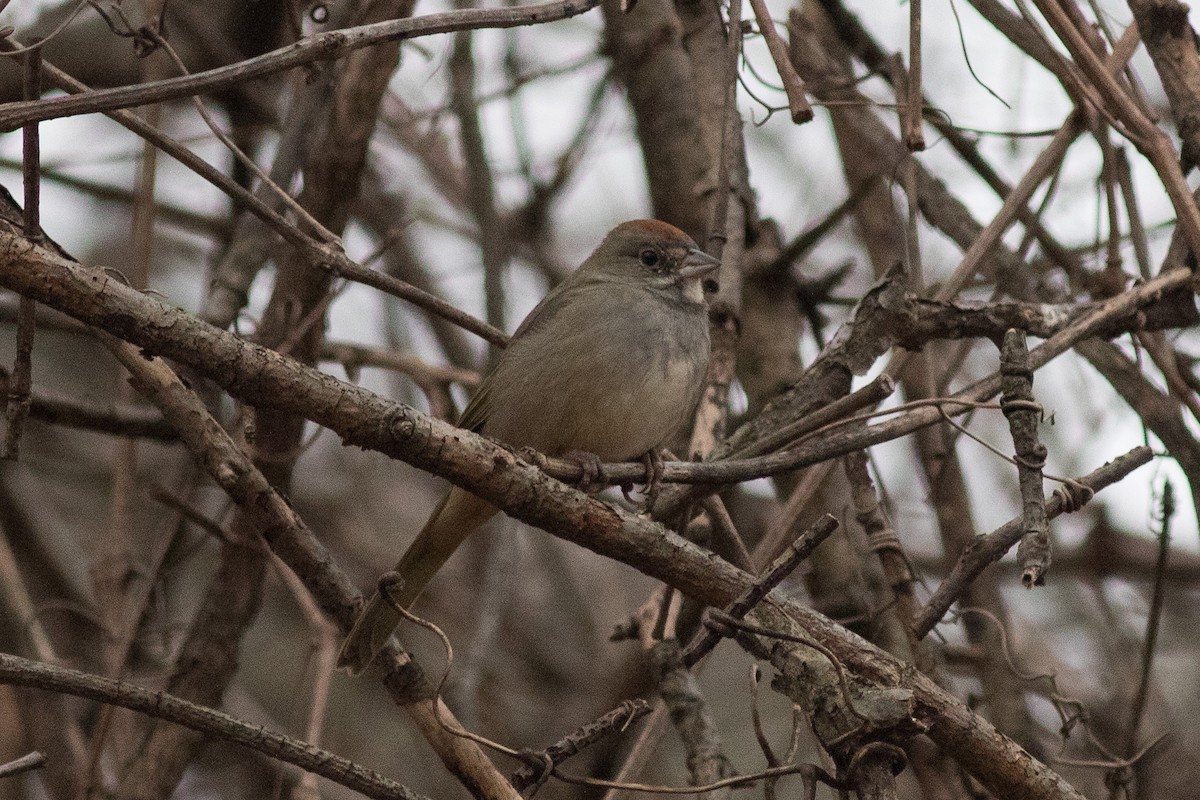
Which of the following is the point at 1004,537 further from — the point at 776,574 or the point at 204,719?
the point at 204,719

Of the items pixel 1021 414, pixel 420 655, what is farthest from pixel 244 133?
pixel 1021 414

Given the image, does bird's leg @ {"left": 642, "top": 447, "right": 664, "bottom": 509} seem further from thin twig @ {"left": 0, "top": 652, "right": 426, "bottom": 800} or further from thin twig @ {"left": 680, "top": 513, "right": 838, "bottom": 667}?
thin twig @ {"left": 0, "top": 652, "right": 426, "bottom": 800}

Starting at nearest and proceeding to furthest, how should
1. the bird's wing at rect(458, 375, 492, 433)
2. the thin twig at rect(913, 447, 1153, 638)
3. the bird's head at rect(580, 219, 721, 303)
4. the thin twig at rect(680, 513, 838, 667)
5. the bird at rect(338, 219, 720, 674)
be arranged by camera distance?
1. the thin twig at rect(680, 513, 838, 667)
2. the thin twig at rect(913, 447, 1153, 638)
3. the bird at rect(338, 219, 720, 674)
4. the bird's wing at rect(458, 375, 492, 433)
5. the bird's head at rect(580, 219, 721, 303)

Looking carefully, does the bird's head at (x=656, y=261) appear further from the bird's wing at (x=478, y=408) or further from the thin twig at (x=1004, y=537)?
the thin twig at (x=1004, y=537)

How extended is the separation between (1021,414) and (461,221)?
4.56m

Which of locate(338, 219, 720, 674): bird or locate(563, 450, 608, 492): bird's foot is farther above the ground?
locate(338, 219, 720, 674): bird

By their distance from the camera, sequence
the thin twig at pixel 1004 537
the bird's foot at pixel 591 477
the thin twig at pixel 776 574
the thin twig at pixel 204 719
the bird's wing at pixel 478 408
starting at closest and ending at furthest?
the thin twig at pixel 776 574, the thin twig at pixel 204 719, the thin twig at pixel 1004 537, the bird's foot at pixel 591 477, the bird's wing at pixel 478 408

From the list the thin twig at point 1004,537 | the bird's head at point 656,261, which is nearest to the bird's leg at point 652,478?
the thin twig at point 1004,537

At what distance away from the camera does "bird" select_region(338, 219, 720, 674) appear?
3.54 m

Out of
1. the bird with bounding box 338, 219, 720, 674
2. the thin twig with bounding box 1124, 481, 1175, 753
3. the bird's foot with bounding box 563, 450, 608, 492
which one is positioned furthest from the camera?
the bird with bounding box 338, 219, 720, 674

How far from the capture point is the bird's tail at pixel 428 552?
3092mm

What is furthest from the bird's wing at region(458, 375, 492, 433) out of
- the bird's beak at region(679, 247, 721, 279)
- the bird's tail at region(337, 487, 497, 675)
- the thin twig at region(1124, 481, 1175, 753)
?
the thin twig at region(1124, 481, 1175, 753)

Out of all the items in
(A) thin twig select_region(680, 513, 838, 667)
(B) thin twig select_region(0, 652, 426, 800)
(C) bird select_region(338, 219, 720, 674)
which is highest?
(C) bird select_region(338, 219, 720, 674)

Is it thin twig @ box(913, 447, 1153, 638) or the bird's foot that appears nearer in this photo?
Result: thin twig @ box(913, 447, 1153, 638)
